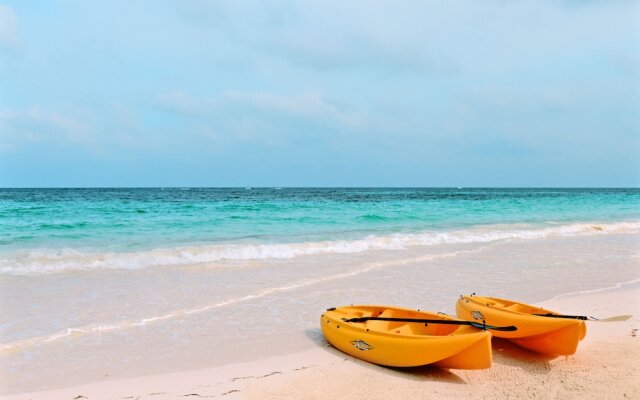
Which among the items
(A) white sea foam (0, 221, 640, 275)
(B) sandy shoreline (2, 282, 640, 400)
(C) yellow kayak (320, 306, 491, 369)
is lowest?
(B) sandy shoreline (2, 282, 640, 400)

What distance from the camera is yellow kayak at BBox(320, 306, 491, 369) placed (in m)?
4.88

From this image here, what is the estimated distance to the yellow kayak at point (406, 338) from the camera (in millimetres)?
4884

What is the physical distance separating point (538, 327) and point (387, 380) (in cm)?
189

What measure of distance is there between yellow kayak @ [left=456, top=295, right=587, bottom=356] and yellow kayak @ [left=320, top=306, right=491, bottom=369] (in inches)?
30.1

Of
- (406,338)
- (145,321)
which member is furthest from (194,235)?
(406,338)

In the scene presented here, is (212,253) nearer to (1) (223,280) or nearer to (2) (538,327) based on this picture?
(1) (223,280)

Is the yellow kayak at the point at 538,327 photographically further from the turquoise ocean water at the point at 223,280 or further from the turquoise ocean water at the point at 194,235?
the turquoise ocean water at the point at 194,235

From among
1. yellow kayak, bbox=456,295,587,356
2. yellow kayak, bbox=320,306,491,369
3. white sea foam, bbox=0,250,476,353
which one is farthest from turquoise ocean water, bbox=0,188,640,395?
yellow kayak, bbox=456,295,587,356

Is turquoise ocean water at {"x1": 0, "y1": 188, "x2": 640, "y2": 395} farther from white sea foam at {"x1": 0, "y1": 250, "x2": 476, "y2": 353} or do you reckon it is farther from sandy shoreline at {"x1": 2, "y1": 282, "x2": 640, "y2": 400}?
sandy shoreline at {"x1": 2, "y1": 282, "x2": 640, "y2": 400}

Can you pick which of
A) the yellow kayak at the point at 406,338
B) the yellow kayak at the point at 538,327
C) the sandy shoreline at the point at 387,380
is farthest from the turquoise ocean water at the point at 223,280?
the yellow kayak at the point at 538,327

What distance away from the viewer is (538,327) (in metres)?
5.50

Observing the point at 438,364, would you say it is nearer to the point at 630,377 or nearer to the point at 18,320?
the point at 630,377

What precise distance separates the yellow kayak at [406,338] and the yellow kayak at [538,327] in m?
0.77

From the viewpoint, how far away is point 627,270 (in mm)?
11414
